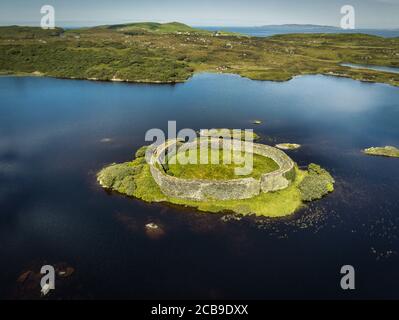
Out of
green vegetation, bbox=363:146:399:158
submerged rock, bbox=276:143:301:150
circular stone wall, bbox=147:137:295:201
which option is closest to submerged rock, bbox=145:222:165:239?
circular stone wall, bbox=147:137:295:201

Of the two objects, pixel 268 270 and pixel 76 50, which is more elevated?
pixel 76 50

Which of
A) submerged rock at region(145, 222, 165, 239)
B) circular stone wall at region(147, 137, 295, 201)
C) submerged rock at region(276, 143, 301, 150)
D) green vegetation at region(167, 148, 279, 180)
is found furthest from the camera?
submerged rock at region(276, 143, 301, 150)

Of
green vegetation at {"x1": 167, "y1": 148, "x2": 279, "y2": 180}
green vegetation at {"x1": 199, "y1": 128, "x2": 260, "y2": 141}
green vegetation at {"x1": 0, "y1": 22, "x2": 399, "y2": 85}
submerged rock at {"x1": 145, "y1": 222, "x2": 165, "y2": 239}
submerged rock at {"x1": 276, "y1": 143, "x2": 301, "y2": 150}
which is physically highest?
green vegetation at {"x1": 0, "y1": 22, "x2": 399, "y2": 85}

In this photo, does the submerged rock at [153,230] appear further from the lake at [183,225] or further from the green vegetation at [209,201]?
the green vegetation at [209,201]

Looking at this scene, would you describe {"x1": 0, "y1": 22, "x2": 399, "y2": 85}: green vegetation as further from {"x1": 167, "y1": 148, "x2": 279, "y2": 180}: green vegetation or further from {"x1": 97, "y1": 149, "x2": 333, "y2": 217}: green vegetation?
{"x1": 97, "y1": 149, "x2": 333, "y2": 217}: green vegetation

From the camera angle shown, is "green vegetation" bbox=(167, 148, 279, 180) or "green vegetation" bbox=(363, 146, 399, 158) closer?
"green vegetation" bbox=(167, 148, 279, 180)
